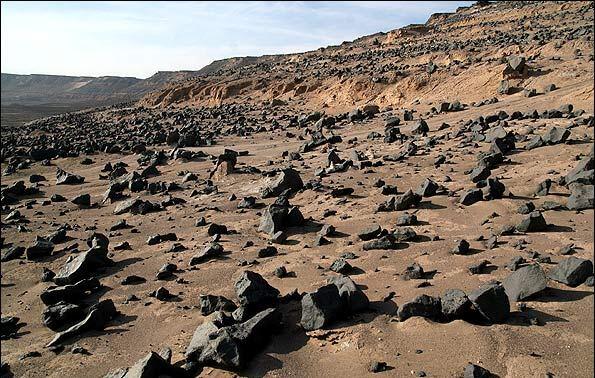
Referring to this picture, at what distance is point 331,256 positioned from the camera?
6656mm

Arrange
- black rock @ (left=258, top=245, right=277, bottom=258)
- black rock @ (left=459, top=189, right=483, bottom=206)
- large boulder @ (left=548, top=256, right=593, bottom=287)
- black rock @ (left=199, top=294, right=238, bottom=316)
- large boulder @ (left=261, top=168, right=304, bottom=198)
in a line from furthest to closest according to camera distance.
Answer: large boulder @ (left=261, top=168, right=304, bottom=198) < black rock @ (left=459, top=189, right=483, bottom=206) < black rock @ (left=258, top=245, right=277, bottom=258) < black rock @ (left=199, top=294, right=238, bottom=316) < large boulder @ (left=548, top=256, right=593, bottom=287)

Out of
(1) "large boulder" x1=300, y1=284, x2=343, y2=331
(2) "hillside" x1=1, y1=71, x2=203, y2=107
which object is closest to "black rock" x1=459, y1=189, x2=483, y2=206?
(1) "large boulder" x1=300, y1=284, x2=343, y2=331

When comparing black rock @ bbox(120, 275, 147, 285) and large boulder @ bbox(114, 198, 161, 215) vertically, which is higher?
large boulder @ bbox(114, 198, 161, 215)

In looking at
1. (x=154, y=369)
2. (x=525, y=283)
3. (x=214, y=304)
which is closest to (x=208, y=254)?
(x=214, y=304)

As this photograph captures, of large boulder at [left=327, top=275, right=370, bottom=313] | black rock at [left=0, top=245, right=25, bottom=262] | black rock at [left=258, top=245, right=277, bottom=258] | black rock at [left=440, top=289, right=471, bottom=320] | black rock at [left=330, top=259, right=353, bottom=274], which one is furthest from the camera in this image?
black rock at [left=0, top=245, right=25, bottom=262]

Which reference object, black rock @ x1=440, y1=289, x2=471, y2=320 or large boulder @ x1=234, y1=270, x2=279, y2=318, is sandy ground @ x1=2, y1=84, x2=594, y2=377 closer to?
black rock @ x1=440, y1=289, x2=471, y2=320

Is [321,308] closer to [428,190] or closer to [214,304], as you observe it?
[214,304]

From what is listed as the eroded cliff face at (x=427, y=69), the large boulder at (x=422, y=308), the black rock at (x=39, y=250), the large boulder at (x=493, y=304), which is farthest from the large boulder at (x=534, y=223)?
the eroded cliff face at (x=427, y=69)

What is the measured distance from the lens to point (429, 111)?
705 inches

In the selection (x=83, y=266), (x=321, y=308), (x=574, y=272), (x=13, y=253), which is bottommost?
(x=13, y=253)

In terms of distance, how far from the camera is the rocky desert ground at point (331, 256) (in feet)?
14.1

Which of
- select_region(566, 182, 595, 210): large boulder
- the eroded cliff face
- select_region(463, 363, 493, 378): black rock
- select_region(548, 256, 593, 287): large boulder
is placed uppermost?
the eroded cliff face

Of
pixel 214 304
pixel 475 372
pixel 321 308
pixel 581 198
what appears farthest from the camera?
pixel 581 198

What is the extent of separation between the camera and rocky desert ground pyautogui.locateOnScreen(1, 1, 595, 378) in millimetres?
4285
